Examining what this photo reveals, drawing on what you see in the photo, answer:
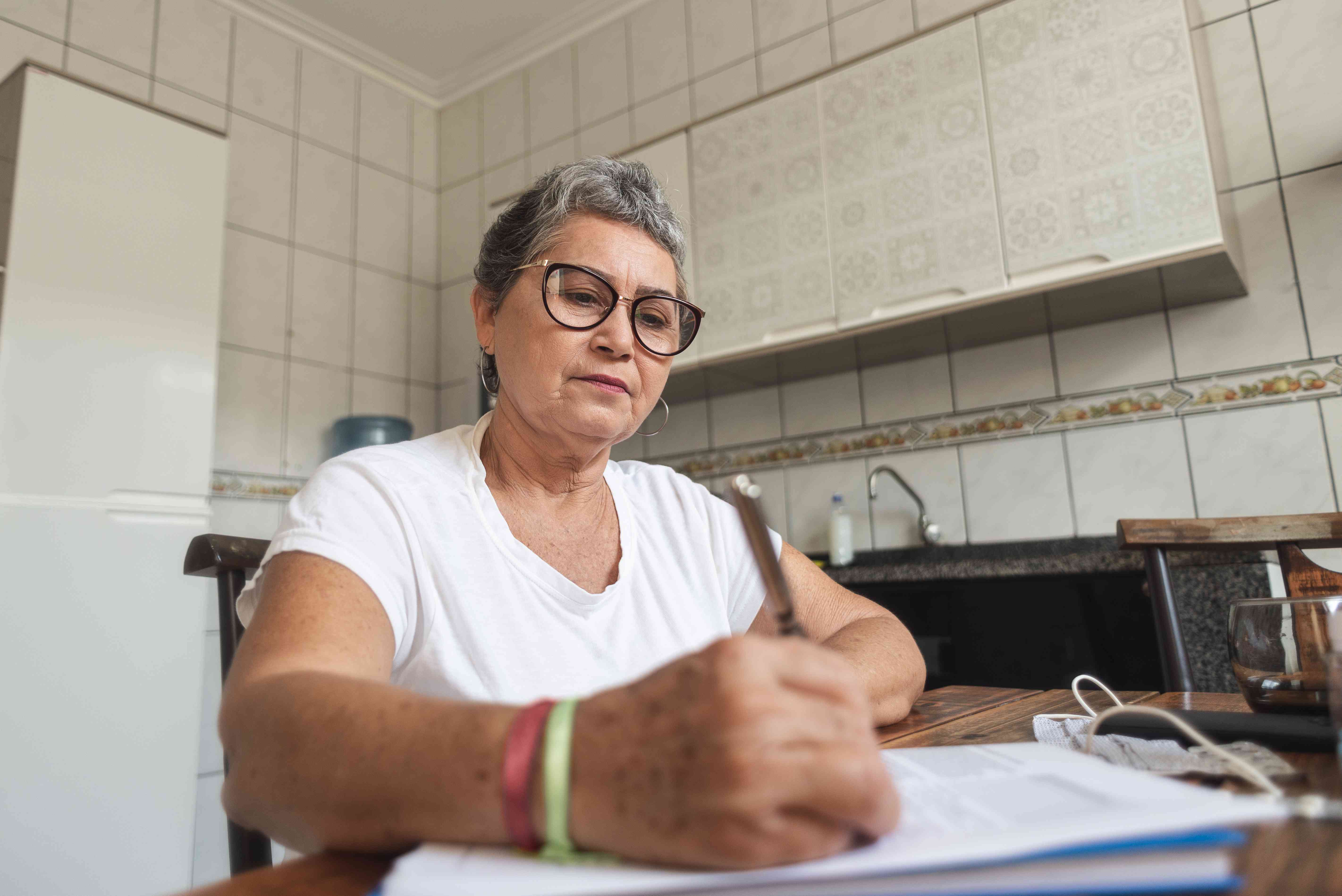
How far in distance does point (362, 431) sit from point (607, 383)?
7.73ft

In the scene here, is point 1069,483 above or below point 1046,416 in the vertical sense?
below

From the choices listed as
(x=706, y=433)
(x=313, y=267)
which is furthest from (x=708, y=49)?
(x=313, y=267)

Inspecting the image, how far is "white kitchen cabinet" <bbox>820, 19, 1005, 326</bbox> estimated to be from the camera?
2146mm

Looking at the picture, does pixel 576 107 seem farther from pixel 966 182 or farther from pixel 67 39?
pixel 966 182

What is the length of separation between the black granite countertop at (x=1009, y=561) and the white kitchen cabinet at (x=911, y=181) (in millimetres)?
683

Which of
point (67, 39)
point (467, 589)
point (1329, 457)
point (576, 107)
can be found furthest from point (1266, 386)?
point (67, 39)

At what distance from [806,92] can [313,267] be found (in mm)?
2027

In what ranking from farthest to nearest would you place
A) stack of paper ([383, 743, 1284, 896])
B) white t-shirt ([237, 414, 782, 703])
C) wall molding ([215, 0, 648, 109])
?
wall molding ([215, 0, 648, 109]) < white t-shirt ([237, 414, 782, 703]) < stack of paper ([383, 743, 1284, 896])

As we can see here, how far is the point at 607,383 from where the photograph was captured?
106cm

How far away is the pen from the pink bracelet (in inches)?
5.5

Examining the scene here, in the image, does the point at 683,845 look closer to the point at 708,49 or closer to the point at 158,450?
the point at 158,450

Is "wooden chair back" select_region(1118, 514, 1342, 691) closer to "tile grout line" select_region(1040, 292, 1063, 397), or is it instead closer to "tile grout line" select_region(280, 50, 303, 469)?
"tile grout line" select_region(1040, 292, 1063, 397)

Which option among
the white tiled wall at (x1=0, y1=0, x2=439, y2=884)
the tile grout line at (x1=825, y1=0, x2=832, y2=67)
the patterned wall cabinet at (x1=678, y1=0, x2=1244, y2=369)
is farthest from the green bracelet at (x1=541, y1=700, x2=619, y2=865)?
the tile grout line at (x1=825, y1=0, x2=832, y2=67)

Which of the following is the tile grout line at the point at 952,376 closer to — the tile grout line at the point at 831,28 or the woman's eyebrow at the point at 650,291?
the tile grout line at the point at 831,28
